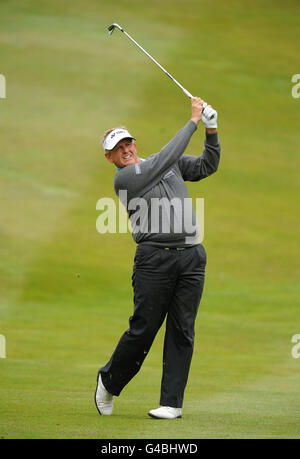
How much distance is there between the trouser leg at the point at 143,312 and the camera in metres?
4.88

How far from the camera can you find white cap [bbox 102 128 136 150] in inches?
197

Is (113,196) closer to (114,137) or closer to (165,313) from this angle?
(114,137)

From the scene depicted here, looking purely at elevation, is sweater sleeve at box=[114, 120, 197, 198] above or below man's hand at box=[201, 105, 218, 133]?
below

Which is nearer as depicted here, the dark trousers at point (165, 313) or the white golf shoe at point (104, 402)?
the dark trousers at point (165, 313)

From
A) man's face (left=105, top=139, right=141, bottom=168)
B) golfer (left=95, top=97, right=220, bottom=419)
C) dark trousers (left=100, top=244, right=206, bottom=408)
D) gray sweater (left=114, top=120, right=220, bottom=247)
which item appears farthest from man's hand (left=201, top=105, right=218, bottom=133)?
dark trousers (left=100, top=244, right=206, bottom=408)

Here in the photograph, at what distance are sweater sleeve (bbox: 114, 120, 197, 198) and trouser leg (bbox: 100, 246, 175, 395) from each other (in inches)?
13.8

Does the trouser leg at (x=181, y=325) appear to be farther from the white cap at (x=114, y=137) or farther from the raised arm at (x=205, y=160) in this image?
the white cap at (x=114, y=137)

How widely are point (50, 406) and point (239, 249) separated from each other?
307 inches

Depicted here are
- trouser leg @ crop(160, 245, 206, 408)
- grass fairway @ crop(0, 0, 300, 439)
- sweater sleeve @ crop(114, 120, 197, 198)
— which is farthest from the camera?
grass fairway @ crop(0, 0, 300, 439)

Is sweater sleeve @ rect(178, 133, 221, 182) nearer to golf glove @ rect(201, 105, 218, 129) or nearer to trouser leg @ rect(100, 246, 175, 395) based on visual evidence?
golf glove @ rect(201, 105, 218, 129)

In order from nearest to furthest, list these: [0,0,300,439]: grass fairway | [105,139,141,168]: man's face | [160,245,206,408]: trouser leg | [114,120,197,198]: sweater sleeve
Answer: [114,120,197,198]: sweater sleeve
[160,245,206,408]: trouser leg
[105,139,141,168]: man's face
[0,0,300,439]: grass fairway

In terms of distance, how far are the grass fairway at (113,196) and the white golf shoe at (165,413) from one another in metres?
0.07

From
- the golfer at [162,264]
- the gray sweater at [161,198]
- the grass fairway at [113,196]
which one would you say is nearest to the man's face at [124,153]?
the golfer at [162,264]
